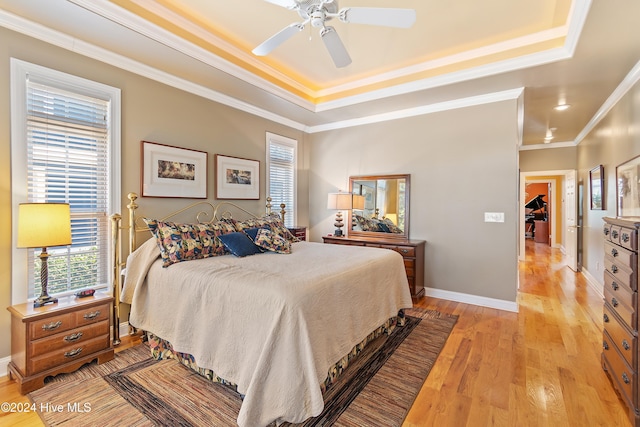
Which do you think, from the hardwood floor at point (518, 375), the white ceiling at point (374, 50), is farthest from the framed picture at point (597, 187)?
the hardwood floor at point (518, 375)

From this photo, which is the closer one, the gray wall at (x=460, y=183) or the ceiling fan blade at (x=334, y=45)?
the ceiling fan blade at (x=334, y=45)

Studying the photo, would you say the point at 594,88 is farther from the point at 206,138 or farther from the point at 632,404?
the point at 206,138

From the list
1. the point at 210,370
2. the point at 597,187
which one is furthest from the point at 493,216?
the point at 210,370

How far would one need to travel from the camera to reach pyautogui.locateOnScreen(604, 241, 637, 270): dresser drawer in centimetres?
186

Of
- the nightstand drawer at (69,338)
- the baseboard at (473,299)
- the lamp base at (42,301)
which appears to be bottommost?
the baseboard at (473,299)

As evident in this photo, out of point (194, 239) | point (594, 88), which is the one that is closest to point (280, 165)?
point (194, 239)

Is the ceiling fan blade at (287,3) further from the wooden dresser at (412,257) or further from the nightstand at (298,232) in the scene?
the nightstand at (298,232)

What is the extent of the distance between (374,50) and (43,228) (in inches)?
139

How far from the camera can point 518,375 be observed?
2354 millimetres

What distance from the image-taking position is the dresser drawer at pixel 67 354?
2135mm

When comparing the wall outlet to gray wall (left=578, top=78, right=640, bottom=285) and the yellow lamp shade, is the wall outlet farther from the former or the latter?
the yellow lamp shade

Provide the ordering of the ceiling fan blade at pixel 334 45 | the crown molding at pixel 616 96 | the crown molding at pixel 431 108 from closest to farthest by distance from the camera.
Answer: the ceiling fan blade at pixel 334 45
the crown molding at pixel 616 96
the crown molding at pixel 431 108

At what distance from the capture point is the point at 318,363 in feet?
5.86

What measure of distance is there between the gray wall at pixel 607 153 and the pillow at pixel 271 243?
3.79 metres
